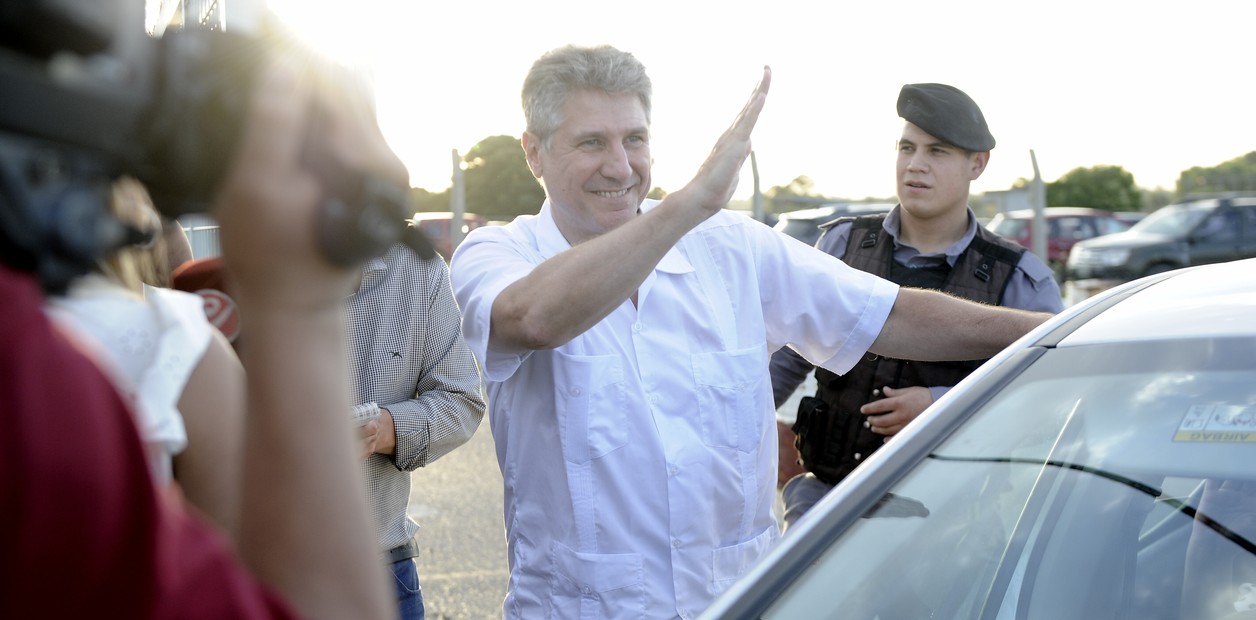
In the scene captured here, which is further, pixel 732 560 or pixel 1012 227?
pixel 1012 227

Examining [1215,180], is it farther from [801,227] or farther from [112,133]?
[112,133]

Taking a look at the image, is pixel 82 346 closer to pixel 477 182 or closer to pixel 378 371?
pixel 378 371

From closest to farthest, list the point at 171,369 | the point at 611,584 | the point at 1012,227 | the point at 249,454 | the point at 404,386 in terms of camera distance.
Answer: the point at 249,454 → the point at 171,369 → the point at 611,584 → the point at 404,386 → the point at 1012,227

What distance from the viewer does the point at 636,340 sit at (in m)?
2.35

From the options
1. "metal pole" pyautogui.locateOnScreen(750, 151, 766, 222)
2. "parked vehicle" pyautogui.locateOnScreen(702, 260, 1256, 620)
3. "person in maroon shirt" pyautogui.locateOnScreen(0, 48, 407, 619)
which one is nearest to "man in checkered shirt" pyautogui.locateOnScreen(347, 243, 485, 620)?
"parked vehicle" pyautogui.locateOnScreen(702, 260, 1256, 620)

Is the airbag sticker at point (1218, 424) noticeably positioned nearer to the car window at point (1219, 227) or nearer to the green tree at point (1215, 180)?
the car window at point (1219, 227)

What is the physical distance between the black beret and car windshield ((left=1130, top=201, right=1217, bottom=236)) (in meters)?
16.6

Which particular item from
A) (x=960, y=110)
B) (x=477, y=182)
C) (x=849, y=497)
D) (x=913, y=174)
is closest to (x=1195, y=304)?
(x=849, y=497)

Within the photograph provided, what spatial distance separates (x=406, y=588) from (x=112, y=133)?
2.28 meters

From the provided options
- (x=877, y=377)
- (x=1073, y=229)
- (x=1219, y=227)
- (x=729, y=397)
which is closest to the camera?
(x=729, y=397)

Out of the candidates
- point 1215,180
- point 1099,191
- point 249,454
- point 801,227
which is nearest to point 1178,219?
point 801,227

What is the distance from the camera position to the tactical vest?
303cm

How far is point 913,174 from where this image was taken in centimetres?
352

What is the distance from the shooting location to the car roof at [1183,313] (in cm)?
180
